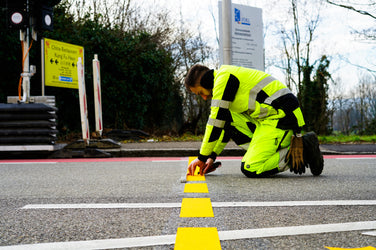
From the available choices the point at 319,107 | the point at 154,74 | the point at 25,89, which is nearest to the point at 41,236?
the point at 25,89

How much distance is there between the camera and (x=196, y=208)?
2412 mm

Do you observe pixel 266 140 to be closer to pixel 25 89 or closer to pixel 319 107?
pixel 25 89

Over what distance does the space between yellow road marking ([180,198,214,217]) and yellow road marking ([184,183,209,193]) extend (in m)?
0.33

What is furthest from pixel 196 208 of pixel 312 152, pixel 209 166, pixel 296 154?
pixel 312 152

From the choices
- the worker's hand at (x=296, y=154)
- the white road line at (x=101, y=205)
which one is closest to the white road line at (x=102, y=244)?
the white road line at (x=101, y=205)

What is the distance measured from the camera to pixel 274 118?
373cm

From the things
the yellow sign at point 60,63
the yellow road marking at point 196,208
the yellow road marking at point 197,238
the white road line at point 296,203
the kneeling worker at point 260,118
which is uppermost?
the yellow sign at point 60,63

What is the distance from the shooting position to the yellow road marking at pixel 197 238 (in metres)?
1.67

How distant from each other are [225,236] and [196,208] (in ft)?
2.00

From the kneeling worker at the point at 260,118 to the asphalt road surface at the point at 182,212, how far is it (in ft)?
0.66

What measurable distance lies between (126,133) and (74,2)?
741cm

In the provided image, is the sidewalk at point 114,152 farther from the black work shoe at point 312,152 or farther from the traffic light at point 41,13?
the black work shoe at point 312,152

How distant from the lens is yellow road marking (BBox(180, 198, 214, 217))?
2254mm

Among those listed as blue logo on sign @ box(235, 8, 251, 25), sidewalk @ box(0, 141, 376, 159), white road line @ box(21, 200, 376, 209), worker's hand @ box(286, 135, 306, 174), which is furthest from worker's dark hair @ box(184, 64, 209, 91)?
blue logo on sign @ box(235, 8, 251, 25)
